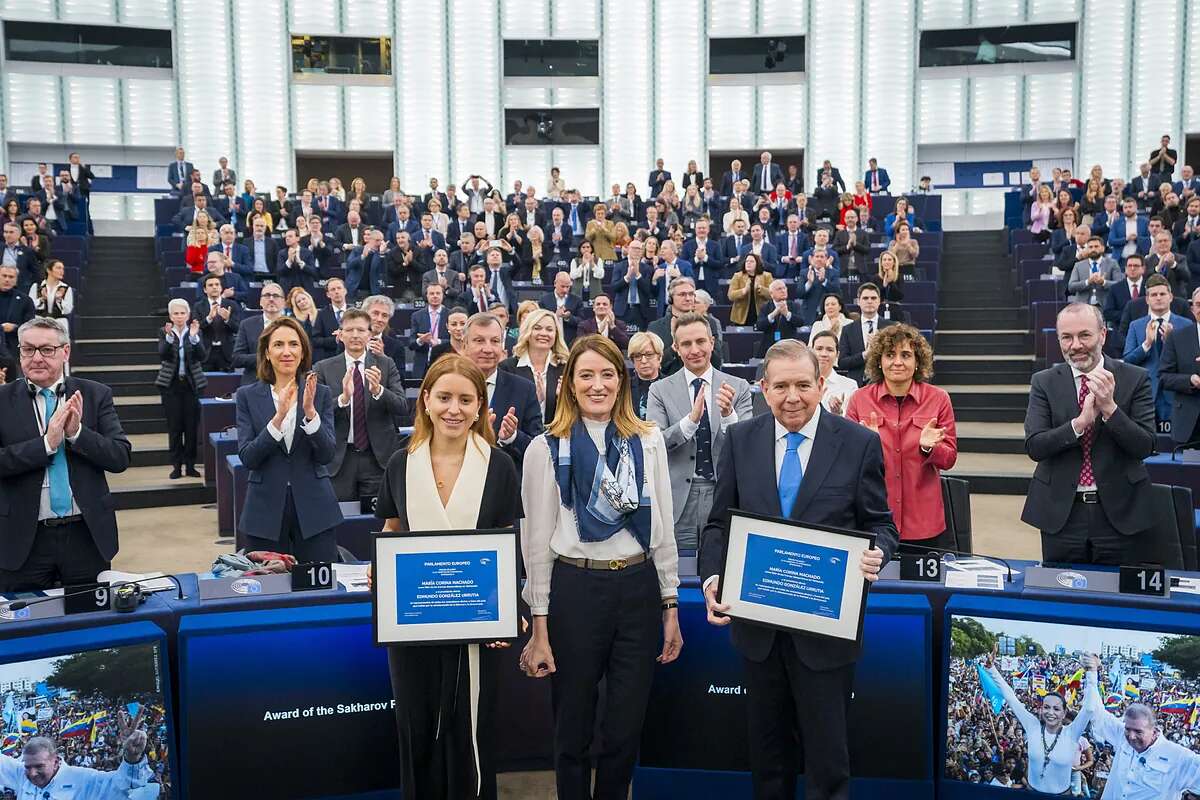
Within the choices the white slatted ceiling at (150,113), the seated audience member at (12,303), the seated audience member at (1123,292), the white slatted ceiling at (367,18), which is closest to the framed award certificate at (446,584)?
the seated audience member at (12,303)

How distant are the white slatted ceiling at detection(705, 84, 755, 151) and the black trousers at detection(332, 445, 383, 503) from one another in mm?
16704

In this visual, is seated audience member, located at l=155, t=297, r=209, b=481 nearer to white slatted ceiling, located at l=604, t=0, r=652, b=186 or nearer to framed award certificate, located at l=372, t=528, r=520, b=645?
framed award certificate, located at l=372, t=528, r=520, b=645

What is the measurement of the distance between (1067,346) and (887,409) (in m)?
0.64

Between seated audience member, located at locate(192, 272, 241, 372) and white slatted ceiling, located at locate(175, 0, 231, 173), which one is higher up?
white slatted ceiling, located at locate(175, 0, 231, 173)

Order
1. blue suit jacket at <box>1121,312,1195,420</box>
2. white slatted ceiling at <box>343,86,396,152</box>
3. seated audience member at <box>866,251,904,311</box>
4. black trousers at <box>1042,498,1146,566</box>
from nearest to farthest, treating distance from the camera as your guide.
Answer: black trousers at <box>1042,498,1146,566</box>, blue suit jacket at <box>1121,312,1195,420</box>, seated audience member at <box>866,251,904,311</box>, white slatted ceiling at <box>343,86,396,152</box>

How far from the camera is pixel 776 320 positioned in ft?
32.2

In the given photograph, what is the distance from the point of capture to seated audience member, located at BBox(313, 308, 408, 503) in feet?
17.8

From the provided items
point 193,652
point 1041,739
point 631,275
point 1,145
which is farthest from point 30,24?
point 1041,739

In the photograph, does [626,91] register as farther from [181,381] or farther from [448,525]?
[448,525]

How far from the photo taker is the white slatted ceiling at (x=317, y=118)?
20578 millimetres

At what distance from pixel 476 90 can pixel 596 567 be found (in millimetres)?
19330

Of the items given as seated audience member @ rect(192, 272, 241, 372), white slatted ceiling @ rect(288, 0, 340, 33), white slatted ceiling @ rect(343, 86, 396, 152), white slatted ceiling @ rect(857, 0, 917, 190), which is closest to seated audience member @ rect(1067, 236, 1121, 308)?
seated audience member @ rect(192, 272, 241, 372)

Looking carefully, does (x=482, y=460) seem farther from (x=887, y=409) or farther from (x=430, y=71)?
(x=430, y=71)

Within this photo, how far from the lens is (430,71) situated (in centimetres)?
2058
